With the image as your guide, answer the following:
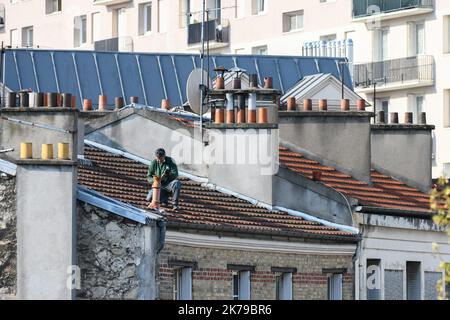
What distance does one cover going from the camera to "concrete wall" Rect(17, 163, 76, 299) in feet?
171

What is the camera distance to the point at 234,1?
372 ft

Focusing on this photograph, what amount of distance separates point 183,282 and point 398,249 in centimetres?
969

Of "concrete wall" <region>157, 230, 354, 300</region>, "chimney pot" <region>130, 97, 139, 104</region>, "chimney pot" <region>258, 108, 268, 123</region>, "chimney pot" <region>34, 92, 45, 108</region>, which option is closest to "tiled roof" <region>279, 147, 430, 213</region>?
"chimney pot" <region>258, 108, 268, 123</region>

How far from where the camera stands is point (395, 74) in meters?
103

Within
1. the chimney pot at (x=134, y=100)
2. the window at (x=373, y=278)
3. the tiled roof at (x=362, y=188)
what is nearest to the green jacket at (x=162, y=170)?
the window at (x=373, y=278)

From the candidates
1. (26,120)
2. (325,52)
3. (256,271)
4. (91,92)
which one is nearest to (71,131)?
(26,120)

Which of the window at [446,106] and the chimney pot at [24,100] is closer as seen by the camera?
the chimney pot at [24,100]

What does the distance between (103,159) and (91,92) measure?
86.3 feet

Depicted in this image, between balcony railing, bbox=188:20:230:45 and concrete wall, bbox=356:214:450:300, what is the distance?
48222 mm

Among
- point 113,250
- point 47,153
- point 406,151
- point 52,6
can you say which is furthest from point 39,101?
point 52,6

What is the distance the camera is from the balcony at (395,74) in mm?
100938

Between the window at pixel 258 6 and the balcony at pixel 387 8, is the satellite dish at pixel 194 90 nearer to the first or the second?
the balcony at pixel 387 8

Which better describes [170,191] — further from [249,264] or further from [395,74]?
[395,74]

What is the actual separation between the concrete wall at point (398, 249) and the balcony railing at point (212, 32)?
48222 mm
